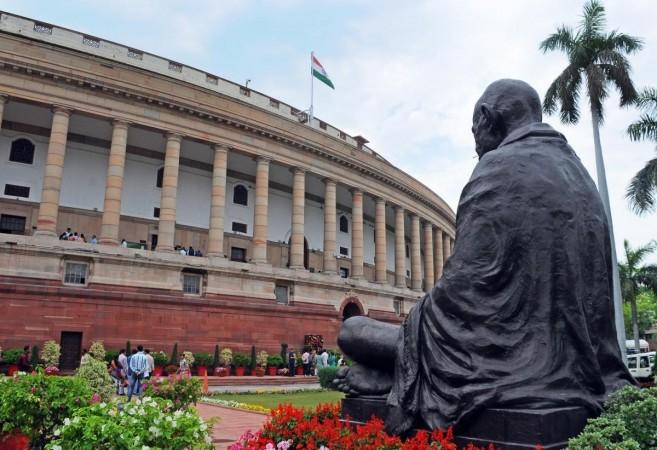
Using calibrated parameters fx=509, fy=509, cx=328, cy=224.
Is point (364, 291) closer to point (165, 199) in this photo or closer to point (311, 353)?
point (311, 353)

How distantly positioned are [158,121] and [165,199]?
4.64 meters

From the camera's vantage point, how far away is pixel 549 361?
3867mm

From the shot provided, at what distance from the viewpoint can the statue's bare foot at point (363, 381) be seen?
16.0 feet

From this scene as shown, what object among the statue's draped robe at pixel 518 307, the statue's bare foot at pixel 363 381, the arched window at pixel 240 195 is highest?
the arched window at pixel 240 195

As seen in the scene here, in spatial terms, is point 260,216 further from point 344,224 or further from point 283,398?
point 283,398

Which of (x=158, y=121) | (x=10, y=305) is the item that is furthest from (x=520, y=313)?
(x=158, y=121)

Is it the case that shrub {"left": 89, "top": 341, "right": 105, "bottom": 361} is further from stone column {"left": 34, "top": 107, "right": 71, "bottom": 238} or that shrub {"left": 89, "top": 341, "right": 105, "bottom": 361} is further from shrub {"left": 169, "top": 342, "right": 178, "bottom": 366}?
stone column {"left": 34, "top": 107, "right": 71, "bottom": 238}

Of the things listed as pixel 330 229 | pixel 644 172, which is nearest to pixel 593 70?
pixel 644 172

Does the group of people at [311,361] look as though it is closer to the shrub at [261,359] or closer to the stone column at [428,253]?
the shrub at [261,359]

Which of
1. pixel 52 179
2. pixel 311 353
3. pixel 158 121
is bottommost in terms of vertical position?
pixel 311 353

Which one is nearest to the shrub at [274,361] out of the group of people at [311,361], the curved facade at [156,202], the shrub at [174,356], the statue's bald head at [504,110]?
the group of people at [311,361]

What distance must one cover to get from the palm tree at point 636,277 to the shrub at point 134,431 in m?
49.9

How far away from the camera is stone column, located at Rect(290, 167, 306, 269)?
34781 mm

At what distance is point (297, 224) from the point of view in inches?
1394
